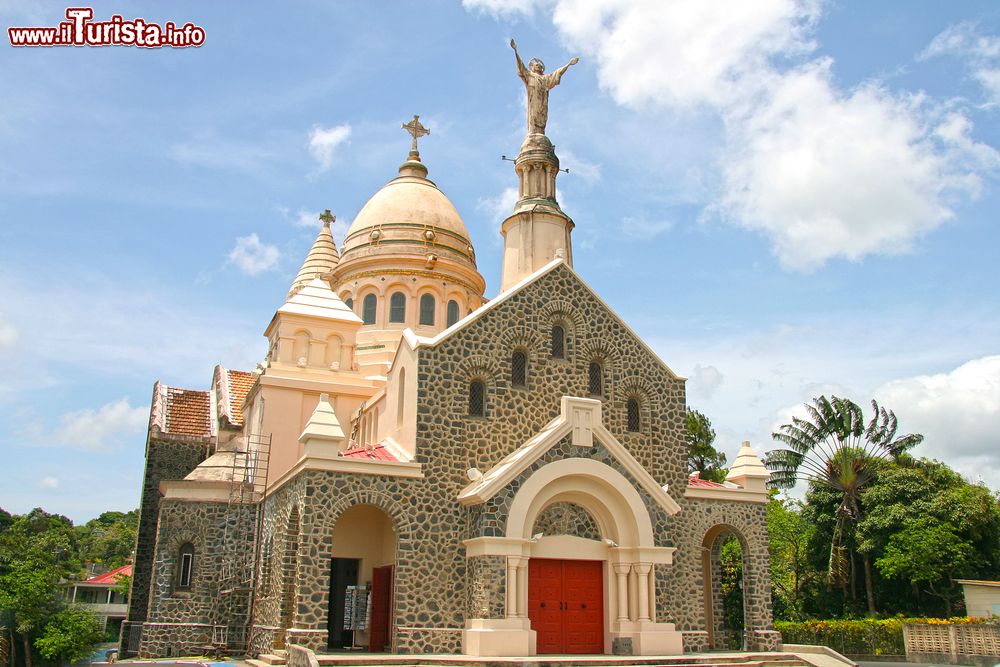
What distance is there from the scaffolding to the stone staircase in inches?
83.6

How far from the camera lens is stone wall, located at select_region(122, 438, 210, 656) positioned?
2634 cm

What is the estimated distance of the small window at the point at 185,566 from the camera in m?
23.8

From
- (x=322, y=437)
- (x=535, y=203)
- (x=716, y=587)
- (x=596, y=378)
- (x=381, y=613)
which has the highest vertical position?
(x=535, y=203)

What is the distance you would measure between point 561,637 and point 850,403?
72.6ft

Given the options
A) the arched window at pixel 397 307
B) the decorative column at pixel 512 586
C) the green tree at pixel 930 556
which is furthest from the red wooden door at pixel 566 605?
the green tree at pixel 930 556

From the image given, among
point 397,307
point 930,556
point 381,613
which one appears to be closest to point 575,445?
point 381,613

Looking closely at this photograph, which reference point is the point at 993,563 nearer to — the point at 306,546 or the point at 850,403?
the point at 850,403

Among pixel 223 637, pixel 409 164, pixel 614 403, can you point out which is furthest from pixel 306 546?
pixel 409 164

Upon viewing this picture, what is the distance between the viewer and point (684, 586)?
22688 millimetres

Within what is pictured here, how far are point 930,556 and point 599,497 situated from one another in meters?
16.9

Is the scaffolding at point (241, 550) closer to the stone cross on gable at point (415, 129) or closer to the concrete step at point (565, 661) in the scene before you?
the concrete step at point (565, 661)

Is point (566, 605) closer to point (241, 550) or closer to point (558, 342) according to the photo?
point (558, 342)

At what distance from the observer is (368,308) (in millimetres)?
32906

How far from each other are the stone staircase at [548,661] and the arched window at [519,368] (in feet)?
22.5
